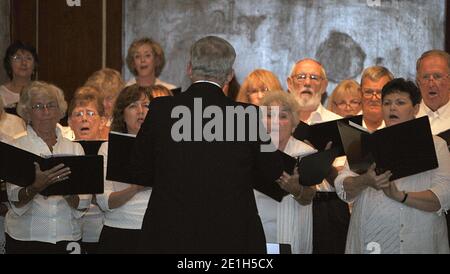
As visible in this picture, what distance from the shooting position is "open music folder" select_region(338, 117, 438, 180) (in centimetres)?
496

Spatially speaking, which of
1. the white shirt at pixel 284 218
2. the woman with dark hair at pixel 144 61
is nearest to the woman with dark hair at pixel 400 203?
the white shirt at pixel 284 218

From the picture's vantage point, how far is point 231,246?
424cm

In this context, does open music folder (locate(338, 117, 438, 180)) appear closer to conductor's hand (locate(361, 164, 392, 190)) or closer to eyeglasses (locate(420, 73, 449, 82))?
conductor's hand (locate(361, 164, 392, 190))

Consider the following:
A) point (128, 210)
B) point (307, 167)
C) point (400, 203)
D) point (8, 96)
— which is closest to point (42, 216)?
point (128, 210)

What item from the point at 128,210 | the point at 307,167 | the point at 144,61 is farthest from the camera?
the point at 144,61

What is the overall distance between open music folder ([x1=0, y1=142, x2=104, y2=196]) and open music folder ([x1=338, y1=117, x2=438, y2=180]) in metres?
1.30

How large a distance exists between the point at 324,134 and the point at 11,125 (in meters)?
2.21

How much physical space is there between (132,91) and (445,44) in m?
3.61

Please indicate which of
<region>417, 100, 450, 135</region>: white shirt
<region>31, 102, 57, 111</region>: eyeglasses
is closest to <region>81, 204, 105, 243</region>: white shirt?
<region>31, 102, 57, 111</region>: eyeglasses

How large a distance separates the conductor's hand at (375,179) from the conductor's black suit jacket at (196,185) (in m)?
0.98

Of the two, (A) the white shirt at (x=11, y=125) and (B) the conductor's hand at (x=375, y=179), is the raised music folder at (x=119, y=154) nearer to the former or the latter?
(B) the conductor's hand at (x=375, y=179)

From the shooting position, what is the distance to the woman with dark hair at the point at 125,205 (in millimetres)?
5344

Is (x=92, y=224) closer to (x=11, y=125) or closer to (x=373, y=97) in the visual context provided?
(x=11, y=125)

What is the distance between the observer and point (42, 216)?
18.0 ft
